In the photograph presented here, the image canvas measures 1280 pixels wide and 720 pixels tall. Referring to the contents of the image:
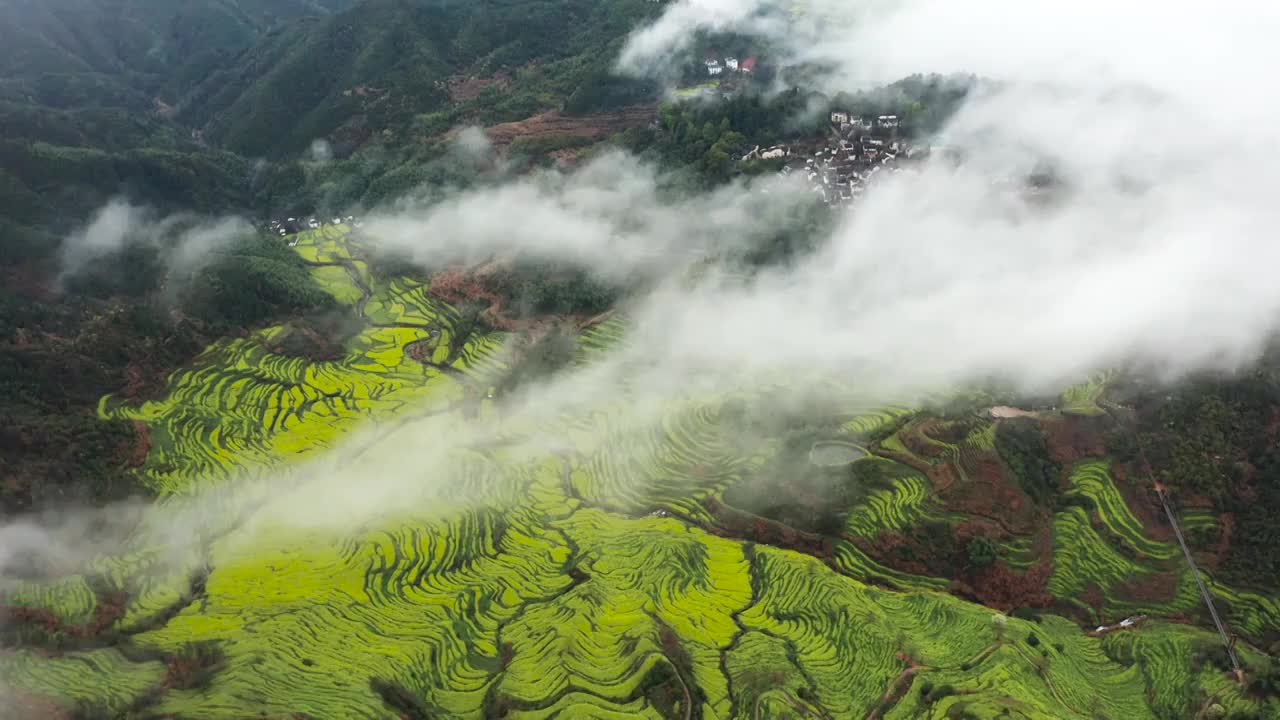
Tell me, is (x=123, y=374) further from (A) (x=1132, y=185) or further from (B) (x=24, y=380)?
(A) (x=1132, y=185)

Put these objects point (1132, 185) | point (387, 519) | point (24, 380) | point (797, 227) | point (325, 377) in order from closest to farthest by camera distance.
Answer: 1. point (387, 519)
2. point (24, 380)
3. point (325, 377)
4. point (1132, 185)
5. point (797, 227)

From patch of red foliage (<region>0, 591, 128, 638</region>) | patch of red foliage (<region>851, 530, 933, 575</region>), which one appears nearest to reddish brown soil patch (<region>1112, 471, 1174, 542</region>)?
patch of red foliage (<region>851, 530, 933, 575</region>)

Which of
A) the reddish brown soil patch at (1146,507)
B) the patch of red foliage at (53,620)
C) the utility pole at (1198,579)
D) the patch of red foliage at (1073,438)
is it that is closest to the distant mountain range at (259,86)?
the patch of red foliage at (53,620)

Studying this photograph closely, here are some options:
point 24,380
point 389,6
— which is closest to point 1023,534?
point 24,380

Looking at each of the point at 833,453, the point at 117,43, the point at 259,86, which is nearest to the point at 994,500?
the point at 833,453

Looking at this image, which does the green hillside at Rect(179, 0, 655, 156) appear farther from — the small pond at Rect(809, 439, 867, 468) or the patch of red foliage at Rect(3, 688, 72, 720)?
the patch of red foliage at Rect(3, 688, 72, 720)
